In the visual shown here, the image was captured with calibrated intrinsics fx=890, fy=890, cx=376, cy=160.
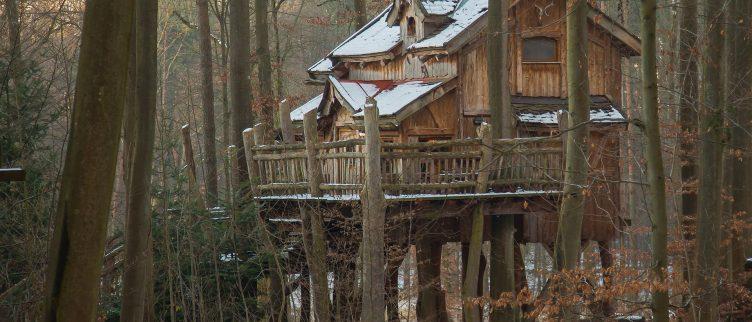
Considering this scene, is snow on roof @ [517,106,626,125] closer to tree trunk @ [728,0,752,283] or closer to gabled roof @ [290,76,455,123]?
gabled roof @ [290,76,455,123]

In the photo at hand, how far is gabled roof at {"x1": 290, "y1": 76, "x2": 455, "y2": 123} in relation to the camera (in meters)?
20.8

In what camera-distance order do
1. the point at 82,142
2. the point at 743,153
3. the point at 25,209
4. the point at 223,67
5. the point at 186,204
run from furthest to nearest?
the point at 223,67 → the point at 743,153 → the point at 186,204 → the point at 25,209 → the point at 82,142

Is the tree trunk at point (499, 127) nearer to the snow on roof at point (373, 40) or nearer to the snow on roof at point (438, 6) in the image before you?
the snow on roof at point (438, 6)

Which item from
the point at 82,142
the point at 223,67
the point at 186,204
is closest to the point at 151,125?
the point at 186,204

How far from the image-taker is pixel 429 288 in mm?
20906

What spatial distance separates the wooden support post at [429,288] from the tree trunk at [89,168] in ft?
43.4

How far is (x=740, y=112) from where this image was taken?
54.3ft

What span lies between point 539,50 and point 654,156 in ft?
43.4

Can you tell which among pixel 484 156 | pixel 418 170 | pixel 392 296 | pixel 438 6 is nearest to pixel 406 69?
pixel 438 6

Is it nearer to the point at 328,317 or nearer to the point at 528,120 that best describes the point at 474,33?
the point at 528,120

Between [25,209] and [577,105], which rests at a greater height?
[577,105]

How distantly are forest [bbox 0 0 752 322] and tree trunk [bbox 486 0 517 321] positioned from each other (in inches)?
2.0

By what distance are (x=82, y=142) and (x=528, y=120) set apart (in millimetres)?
15506

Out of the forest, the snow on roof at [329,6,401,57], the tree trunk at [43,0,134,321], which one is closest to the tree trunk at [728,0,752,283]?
the forest
